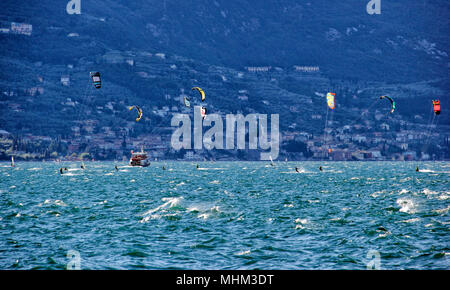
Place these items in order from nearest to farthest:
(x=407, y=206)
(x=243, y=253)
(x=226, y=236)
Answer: (x=243, y=253) < (x=226, y=236) < (x=407, y=206)

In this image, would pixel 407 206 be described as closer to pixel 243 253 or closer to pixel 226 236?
pixel 226 236

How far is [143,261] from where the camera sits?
82.0 feet

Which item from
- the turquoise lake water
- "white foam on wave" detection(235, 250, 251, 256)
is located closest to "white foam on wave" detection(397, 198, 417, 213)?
the turquoise lake water

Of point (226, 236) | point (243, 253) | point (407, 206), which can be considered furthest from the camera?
point (407, 206)

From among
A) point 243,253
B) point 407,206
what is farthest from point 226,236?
point 407,206

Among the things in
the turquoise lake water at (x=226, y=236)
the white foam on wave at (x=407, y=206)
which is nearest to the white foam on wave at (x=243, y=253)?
the turquoise lake water at (x=226, y=236)

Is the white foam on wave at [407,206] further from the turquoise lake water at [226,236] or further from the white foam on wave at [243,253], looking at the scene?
the white foam on wave at [243,253]

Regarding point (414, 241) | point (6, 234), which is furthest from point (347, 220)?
point (6, 234)

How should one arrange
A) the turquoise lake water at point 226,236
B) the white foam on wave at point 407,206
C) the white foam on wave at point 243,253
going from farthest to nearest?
the white foam on wave at point 407,206
the white foam on wave at point 243,253
the turquoise lake water at point 226,236

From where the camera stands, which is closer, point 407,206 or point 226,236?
point 226,236

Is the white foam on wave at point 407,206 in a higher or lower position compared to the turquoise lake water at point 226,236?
lower
